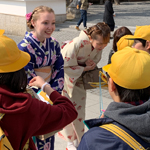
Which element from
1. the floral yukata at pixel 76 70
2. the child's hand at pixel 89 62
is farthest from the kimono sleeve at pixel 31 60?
the child's hand at pixel 89 62

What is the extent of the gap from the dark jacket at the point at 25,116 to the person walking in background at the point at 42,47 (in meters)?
1.06

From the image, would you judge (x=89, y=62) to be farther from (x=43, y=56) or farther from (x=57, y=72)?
(x=43, y=56)

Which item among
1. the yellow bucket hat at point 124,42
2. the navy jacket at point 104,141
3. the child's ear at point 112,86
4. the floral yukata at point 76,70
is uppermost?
the child's ear at point 112,86

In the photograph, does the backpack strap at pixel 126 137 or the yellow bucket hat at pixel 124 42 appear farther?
the yellow bucket hat at pixel 124 42

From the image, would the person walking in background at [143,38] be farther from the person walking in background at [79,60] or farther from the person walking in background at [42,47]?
the person walking in background at [42,47]

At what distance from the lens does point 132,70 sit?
1.21m

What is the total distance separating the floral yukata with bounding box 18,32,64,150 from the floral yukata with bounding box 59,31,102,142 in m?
0.25

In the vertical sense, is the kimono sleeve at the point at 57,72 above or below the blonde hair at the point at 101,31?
below

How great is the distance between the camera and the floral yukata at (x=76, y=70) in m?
2.96

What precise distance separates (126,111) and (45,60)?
155 centimetres

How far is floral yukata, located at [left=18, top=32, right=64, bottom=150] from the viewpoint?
249 cm

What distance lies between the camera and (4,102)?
1315 mm

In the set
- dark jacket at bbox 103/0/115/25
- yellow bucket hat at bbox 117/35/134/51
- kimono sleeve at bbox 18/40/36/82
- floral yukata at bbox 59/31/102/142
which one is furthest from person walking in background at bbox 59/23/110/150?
dark jacket at bbox 103/0/115/25

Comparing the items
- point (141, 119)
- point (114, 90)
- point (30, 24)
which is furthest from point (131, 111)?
point (30, 24)
